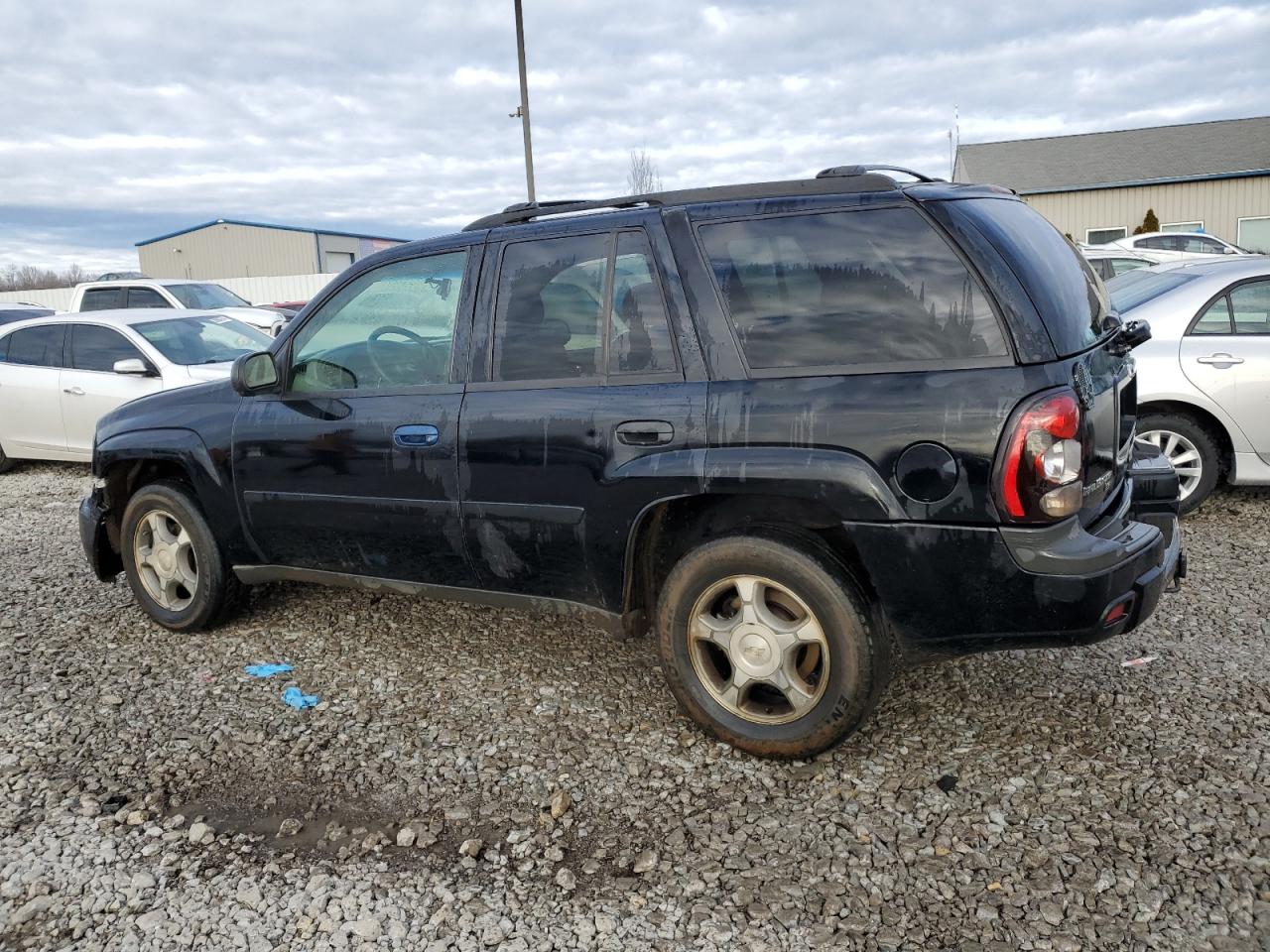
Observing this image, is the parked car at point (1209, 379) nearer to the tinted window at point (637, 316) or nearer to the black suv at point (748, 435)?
the black suv at point (748, 435)

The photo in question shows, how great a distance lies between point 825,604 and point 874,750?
0.66 metres

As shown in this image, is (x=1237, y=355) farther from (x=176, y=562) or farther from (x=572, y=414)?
(x=176, y=562)

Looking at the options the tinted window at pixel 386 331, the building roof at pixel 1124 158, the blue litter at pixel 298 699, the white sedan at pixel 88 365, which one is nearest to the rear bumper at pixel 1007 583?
the tinted window at pixel 386 331

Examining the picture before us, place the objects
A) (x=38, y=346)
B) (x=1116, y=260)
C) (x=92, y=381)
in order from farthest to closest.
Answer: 1. (x=1116, y=260)
2. (x=38, y=346)
3. (x=92, y=381)

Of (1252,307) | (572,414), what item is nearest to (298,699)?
(572,414)

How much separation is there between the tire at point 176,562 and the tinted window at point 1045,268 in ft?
11.6

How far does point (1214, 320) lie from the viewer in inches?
235

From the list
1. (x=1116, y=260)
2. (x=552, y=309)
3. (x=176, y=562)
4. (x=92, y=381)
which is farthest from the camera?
(x=1116, y=260)

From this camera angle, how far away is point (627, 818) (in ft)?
10.0

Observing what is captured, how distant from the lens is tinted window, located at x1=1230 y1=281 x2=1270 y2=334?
5910 mm

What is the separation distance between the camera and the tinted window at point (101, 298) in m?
15.1

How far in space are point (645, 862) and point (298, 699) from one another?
1823mm

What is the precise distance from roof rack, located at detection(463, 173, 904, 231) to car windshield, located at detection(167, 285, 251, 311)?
12.6 m

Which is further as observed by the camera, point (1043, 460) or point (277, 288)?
point (277, 288)
